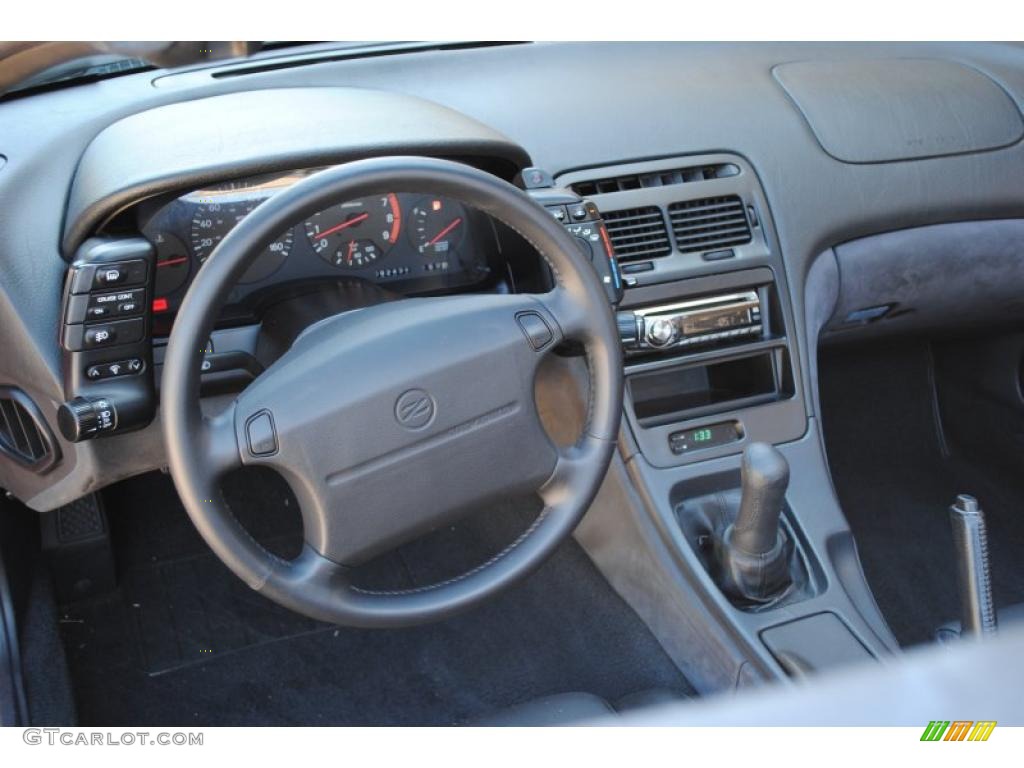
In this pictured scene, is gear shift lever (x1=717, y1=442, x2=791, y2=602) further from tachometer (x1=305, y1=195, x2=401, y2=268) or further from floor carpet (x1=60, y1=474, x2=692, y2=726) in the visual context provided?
tachometer (x1=305, y1=195, x2=401, y2=268)

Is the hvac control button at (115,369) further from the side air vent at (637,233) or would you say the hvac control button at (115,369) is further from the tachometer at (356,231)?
the side air vent at (637,233)

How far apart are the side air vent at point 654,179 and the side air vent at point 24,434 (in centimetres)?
90

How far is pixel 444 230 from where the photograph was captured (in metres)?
1.69

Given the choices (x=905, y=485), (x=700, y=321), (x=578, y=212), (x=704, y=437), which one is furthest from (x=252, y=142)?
(x=905, y=485)

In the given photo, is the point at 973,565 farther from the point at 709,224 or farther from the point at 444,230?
the point at 444,230

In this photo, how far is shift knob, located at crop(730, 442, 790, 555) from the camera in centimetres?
168

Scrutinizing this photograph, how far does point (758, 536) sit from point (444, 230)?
68 centimetres

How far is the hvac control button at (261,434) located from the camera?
121cm

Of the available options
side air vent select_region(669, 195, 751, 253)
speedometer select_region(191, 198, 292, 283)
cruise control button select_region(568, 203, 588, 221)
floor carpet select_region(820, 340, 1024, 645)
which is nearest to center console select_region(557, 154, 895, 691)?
side air vent select_region(669, 195, 751, 253)

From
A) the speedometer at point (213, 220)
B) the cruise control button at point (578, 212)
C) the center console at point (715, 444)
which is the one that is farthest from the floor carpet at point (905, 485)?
the speedometer at point (213, 220)

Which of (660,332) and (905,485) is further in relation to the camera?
(905,485)

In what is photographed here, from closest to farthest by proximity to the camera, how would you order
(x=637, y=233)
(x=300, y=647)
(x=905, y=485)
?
(x=637, y=233), (x=300, y=647), (x=905, y=485)

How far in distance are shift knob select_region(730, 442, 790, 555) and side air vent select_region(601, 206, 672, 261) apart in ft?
1.24

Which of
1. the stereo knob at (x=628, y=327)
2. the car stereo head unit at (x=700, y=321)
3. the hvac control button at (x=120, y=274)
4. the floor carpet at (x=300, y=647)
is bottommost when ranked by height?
the floor carpet at (x=300, y=647)
